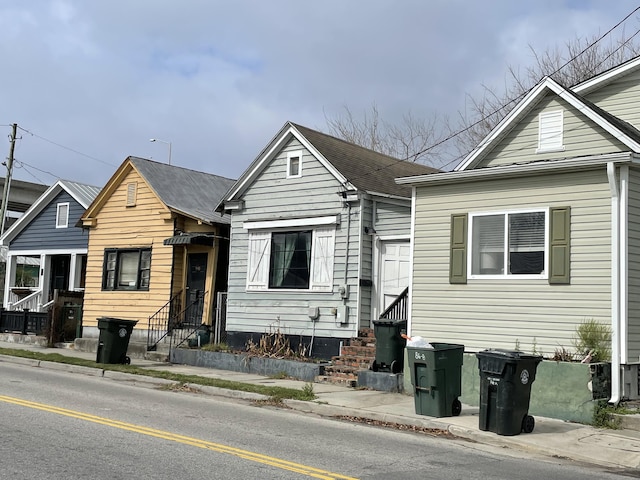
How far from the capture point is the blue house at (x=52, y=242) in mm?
26250

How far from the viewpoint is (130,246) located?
879 inches

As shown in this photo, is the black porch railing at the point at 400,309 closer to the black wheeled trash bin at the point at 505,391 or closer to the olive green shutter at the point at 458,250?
the olive green shutter at the point at 458,250

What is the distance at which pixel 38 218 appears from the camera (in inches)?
1091

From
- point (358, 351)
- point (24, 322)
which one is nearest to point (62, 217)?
point (24, 322)

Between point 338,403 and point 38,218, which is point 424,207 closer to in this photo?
point 338,403

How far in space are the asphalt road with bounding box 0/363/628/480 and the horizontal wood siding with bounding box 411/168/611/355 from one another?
3.61m

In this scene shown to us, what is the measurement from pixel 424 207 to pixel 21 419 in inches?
331

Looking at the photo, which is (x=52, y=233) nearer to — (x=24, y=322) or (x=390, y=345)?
(x=24, y=322)

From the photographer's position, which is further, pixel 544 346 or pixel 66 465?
pixel 544 346

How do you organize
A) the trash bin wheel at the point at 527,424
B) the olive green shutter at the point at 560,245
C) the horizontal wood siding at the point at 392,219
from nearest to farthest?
1. the trash bin wheel at the point at 527,424
2. the olive green shutter at the point at 560,245
3. the horizontal wood siding at the point at 392,219

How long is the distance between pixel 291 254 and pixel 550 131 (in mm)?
6959

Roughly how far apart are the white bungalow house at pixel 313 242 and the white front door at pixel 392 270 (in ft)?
0.08

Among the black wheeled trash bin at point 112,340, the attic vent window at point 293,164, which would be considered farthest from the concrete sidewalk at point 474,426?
the attic vent window at point 293,164

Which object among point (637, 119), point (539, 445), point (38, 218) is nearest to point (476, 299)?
point (539, 445)
